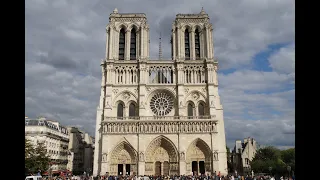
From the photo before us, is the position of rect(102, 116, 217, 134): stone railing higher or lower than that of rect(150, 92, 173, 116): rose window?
lower

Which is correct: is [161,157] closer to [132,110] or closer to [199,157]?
[199,157]

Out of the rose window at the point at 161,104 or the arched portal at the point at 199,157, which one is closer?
the arched portal at the point at 199,157

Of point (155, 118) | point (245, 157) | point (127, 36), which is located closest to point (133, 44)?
point (127, 36)

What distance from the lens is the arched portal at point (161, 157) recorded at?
38531 millimetres

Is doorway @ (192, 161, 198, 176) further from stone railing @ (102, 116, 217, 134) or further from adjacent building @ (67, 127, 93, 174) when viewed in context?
adjacent building @ (67, 127, 93, 174)

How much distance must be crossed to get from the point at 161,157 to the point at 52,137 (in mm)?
17871

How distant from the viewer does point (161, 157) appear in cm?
3944

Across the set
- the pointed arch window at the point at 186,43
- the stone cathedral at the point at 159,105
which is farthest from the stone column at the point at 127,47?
the pointed arch window at the point at 186,43

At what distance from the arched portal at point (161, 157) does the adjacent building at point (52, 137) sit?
48.9 ft

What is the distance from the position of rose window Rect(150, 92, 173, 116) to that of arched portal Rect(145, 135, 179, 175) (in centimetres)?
410

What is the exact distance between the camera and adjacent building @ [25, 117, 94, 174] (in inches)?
1709

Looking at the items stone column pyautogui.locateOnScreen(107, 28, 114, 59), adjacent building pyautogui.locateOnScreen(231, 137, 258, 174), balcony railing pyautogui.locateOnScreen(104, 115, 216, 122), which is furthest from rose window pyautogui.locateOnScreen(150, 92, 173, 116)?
adjacent building pyautogui.locateOnScreen(231, 137, 258, 174)

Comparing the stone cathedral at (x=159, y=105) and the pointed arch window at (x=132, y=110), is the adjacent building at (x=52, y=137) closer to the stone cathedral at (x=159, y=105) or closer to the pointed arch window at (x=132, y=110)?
the stone cathedral at (x=159, y=105)
